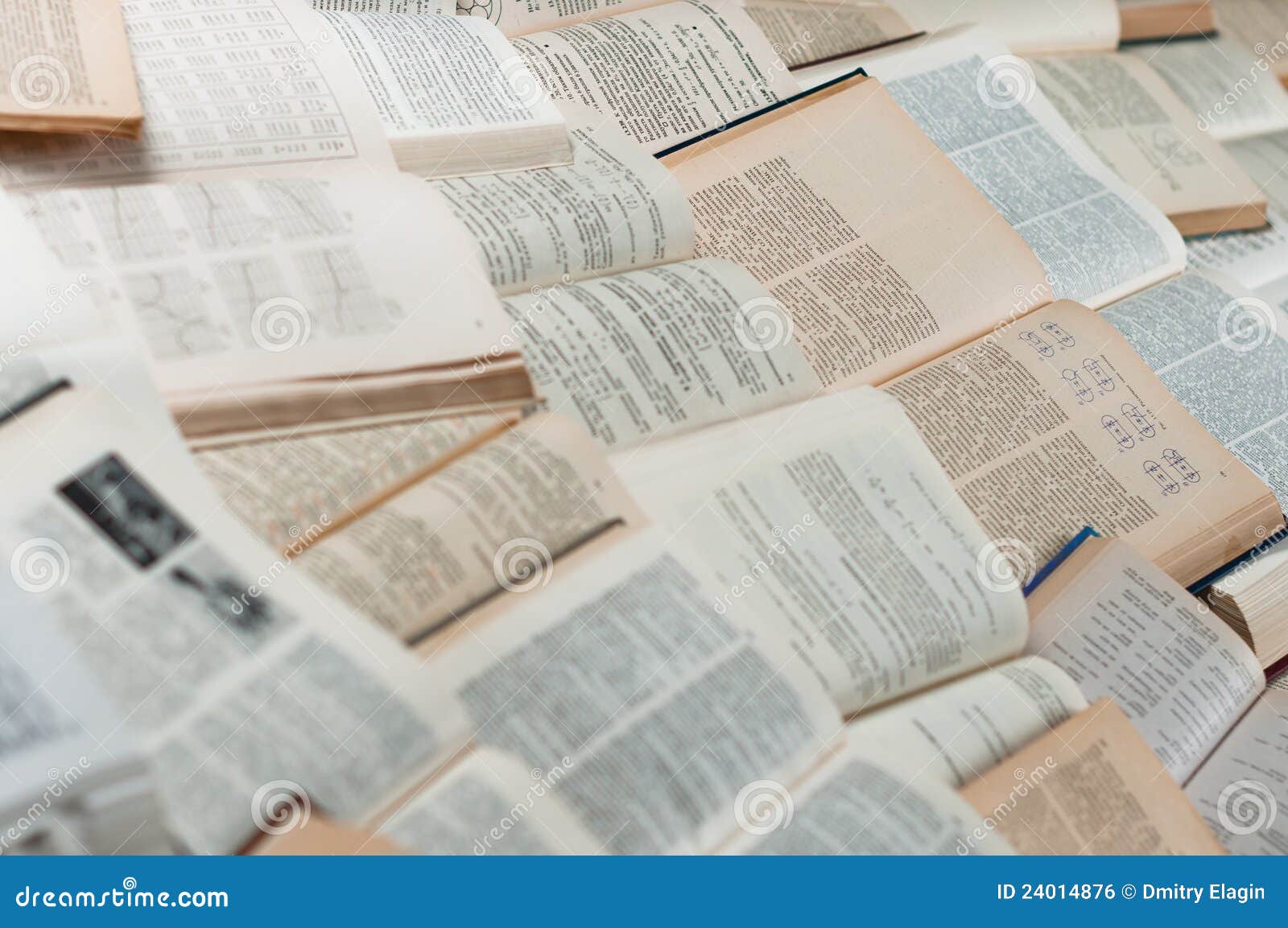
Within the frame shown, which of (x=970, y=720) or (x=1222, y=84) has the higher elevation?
(x=1222, y=84)

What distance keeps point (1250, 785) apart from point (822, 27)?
0.83 metres

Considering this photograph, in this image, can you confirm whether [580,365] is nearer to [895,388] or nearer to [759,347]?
[759,347]

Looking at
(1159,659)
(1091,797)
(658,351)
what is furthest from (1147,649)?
(658,351)

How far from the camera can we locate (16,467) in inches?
21.6

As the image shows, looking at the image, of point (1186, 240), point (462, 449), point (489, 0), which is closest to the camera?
point (462, 449)

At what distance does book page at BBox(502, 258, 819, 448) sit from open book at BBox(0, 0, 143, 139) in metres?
0.27

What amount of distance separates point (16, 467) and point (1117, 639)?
0.67 meters

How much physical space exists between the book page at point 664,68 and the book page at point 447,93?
0.20 ft

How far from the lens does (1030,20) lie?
4.25ft

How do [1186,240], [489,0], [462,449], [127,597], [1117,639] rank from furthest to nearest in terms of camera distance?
[1186,240], [489,0], [1117,639], [462,449], [127,597]

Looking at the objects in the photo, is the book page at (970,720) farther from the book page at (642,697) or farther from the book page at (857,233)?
the book page at (857,233)

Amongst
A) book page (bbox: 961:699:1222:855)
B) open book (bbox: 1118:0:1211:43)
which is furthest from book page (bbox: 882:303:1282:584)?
open book (bbox: 1118:0:1211:43)

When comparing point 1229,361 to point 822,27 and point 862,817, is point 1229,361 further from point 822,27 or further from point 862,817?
point 862,817
